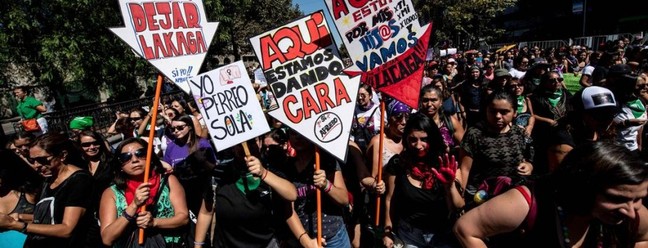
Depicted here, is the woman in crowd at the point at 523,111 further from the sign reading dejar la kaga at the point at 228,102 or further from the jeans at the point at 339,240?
the sign reading dejar la kaga at the point at 228,102

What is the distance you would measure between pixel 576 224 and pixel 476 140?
1610 mm

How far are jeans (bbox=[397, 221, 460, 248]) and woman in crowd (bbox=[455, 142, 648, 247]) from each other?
2.93ft

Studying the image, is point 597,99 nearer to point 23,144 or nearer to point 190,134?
point 190,134

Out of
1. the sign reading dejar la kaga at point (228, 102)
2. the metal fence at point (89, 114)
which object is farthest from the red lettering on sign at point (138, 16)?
the metal fence at point (89, 114)

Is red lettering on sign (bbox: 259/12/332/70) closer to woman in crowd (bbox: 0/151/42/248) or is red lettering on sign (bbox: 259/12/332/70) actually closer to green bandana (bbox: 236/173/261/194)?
green bandana (bbox: 236/173/261/194)

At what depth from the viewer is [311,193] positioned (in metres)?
3.01

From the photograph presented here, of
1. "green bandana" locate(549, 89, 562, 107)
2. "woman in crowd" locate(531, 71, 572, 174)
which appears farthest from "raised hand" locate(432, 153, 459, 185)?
"green bandana" locate(549, 89, 562, 107)

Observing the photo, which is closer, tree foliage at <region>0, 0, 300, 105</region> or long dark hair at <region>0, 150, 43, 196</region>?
long dark hair at <region>0, 150, 43, 196</region>

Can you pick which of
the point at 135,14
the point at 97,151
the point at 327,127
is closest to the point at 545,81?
the point at 327,127

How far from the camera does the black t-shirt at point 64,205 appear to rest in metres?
2.75

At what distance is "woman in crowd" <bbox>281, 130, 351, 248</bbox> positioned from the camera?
3.00 metres

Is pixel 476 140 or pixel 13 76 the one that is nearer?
pixel 476 140

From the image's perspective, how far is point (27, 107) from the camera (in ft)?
26.1

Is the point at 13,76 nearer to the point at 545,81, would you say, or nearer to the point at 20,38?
the point at 20,38
